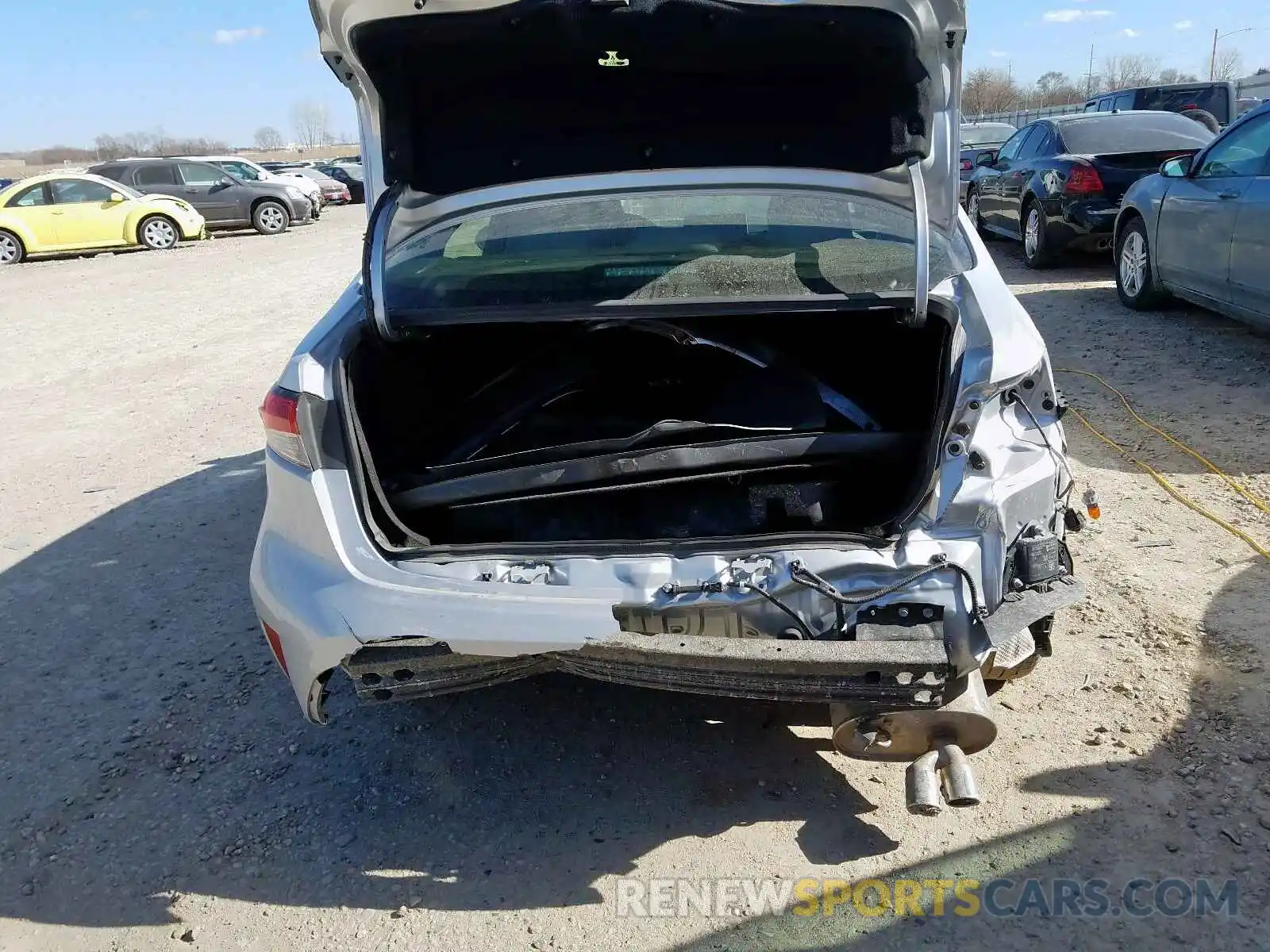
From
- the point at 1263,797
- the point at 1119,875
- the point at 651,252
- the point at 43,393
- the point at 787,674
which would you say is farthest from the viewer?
the point at 43,393

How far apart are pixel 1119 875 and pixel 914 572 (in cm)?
91

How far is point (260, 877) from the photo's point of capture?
244 cm

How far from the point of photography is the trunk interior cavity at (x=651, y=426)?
106 inches

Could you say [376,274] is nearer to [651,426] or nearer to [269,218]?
[651,426]

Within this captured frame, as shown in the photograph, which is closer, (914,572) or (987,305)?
(914,572)

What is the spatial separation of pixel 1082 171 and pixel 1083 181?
93 millimetres

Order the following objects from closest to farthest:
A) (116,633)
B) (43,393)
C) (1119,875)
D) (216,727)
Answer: (1119,875), (216,727), (116,633), (43,393)

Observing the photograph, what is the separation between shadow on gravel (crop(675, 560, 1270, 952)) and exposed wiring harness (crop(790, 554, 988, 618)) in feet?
2.26

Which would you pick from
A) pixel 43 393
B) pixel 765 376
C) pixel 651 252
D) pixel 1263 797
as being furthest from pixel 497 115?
pixel 43 393

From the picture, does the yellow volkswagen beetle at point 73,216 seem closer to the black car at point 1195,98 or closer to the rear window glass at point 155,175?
the rear window glass at point 155,175

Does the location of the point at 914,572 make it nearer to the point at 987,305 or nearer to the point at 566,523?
the point at 987,305

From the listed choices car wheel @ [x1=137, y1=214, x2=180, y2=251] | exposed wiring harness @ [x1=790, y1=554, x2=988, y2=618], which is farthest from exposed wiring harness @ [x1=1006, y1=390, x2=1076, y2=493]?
car wheel @ [x1=137, y1=214, x2=180, y2=251]

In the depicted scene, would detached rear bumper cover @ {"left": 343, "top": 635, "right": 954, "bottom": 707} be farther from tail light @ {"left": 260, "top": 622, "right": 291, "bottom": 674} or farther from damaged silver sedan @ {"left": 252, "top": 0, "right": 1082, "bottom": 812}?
tail light @ {"left": 260, "top": 622, "right": 291, "bottom": 674}

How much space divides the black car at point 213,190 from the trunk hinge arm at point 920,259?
19.6 meters
